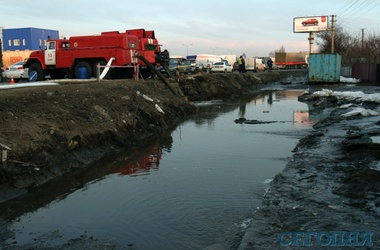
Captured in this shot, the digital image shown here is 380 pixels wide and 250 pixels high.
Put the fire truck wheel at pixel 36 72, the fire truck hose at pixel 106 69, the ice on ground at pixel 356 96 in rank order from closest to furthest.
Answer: the fire truck hose at pixel 106 69
the ice on ground at pixel 356 96
the fire truck wheel at pixel 36 72

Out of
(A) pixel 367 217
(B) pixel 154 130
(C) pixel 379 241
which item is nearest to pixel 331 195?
(A) pixel 367 217

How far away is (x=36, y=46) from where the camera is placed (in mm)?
68250

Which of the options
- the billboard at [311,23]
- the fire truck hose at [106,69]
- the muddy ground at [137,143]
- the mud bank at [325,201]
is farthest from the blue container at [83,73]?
the billboard at [311,23]

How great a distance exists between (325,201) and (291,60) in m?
86.9

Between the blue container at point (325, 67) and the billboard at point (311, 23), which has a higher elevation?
the billboard at point (311, 23)

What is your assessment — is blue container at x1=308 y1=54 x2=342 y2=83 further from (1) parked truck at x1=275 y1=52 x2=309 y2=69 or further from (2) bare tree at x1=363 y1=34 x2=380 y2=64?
(1) parked truck at x1=275 y1=52 x2=309 y2=69

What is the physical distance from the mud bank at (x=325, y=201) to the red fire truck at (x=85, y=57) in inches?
490

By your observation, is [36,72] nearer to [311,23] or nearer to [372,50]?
[372,50]

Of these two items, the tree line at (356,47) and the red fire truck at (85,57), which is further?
the tree line at (356,47)

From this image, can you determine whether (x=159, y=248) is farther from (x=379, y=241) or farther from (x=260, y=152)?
(x=260, y=152)

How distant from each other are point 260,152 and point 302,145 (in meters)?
1.15

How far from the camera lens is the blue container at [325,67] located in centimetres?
3581

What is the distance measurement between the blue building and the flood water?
2458 inches

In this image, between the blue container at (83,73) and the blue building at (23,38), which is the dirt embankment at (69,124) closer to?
the blue container at (83,73)
